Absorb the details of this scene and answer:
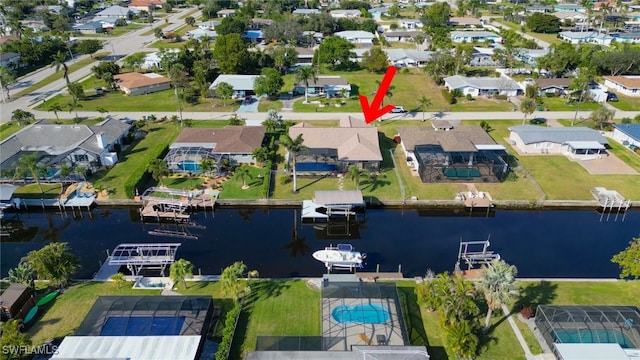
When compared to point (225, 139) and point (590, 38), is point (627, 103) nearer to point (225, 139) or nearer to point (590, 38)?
point (590, 38)

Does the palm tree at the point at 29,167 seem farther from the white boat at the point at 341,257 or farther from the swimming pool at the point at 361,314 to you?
the swimming pool at the point at 361,314

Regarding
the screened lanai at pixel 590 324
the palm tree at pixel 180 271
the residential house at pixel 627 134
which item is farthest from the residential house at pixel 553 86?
the palm tree at pixel 180 271

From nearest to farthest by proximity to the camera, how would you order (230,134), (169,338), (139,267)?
(169,338), (139,267), (230,134)

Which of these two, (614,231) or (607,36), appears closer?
(614,231)

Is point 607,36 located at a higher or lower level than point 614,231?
higher

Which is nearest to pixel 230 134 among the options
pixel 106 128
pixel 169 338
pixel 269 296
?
pixel 106 128

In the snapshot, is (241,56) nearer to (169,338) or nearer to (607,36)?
(169,338)

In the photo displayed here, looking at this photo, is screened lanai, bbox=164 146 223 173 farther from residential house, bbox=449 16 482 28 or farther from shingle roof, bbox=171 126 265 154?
residential house, bbox=449 16 482 28

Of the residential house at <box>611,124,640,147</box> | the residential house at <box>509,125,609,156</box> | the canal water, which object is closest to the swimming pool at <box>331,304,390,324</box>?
the canal water
